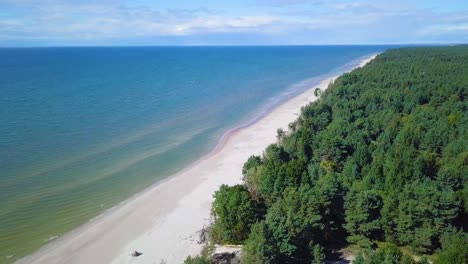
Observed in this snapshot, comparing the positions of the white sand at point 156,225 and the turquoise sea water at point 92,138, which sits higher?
the turquoise sea water at point 92,138

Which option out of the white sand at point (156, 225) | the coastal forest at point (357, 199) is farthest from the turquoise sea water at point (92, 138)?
the coastal forest at point (357, 199)

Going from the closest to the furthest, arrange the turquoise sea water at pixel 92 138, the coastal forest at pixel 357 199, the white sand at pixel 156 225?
the coastal forest at pixel 357 199 < the white sand at pixel 156 225 < the turquoise sea water at pixel 92 138

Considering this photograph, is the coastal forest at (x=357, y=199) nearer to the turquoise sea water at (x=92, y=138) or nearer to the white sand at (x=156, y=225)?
the white sand at (x=156, y=225)

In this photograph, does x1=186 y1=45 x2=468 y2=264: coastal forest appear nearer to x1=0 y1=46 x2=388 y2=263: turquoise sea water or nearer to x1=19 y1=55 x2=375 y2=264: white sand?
x1=19 y1=55 x2=375 y2=264: white sand

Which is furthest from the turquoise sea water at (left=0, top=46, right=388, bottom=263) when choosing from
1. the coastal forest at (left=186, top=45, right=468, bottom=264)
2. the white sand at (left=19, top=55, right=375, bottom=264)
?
the coastal forest at (left=186, top=45, right=468, bottom=264)

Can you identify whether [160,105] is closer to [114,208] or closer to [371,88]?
[371,88]

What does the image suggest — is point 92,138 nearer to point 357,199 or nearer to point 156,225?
point 156,225

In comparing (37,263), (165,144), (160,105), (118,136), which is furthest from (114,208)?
(160,105)
